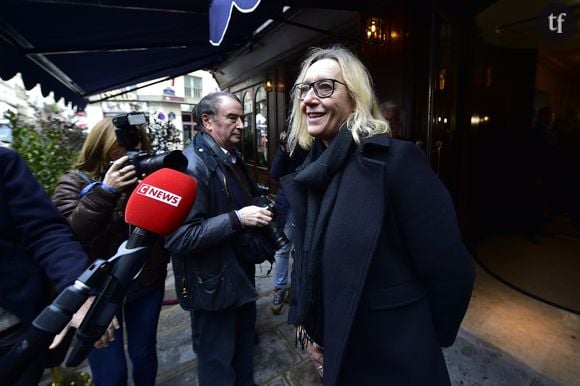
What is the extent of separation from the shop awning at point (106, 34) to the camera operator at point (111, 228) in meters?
1.46

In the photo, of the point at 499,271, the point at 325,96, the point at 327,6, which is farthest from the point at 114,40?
the point at 499,271

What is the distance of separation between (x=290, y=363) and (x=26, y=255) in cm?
212

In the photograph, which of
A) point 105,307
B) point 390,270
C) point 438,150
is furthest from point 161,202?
point 438,150

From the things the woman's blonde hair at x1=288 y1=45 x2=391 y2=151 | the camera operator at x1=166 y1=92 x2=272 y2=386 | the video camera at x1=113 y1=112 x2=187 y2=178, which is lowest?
the camera operator at x1=166 y1=92 x2=272 y2=386

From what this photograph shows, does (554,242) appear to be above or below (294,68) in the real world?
below

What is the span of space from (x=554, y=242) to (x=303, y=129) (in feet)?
20.4

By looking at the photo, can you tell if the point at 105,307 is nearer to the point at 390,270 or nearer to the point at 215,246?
the point at 390,270

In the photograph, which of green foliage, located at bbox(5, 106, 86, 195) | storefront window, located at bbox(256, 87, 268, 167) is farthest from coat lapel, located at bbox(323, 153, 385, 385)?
storefront window, located at bbox(256, 87, 268, 167)

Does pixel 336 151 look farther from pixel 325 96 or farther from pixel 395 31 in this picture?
pixel 395 31

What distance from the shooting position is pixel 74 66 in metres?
5.44

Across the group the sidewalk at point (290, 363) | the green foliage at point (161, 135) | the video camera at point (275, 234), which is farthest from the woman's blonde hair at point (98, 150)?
the green foliage at point (161, 135)

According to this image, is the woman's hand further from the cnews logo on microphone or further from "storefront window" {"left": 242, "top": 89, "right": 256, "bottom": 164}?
"storefront window" {"left": 242, "top": 89, "right": 256, "bottom": 164}

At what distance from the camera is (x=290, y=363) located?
99.4 inches

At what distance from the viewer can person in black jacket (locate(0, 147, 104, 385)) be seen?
3.60 feet
